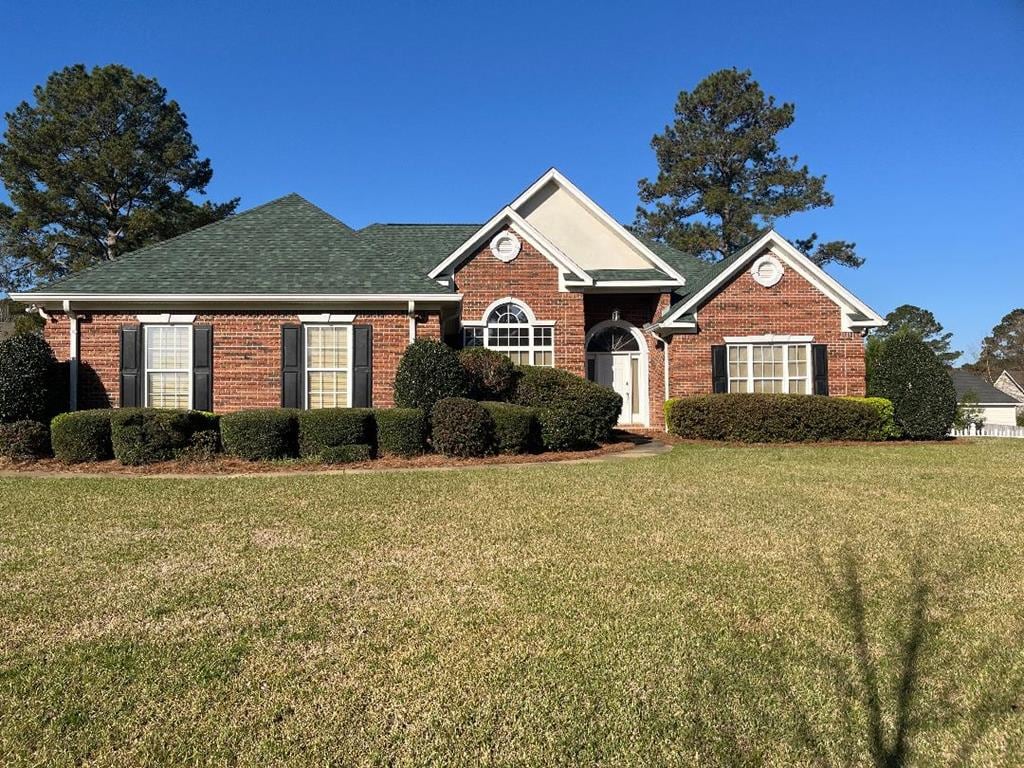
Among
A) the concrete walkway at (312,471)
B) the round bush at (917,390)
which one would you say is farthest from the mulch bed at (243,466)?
the round bush at (917,390)

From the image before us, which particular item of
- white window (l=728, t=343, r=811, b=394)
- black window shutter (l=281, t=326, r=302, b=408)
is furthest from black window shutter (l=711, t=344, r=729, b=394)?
black window shutter (l=281, t=326, r=302, b=408)

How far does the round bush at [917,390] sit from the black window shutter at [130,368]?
1802 centimetres

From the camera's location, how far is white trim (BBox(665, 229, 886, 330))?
15.9m

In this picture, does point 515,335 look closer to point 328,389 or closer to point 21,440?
point 328,389

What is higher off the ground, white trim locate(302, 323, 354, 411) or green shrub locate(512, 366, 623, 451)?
white trim locate(302, 323, 354, 411)

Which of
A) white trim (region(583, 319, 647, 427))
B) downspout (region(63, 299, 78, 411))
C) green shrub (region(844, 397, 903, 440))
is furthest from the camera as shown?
white trim (region(583, 319, 647, 427))

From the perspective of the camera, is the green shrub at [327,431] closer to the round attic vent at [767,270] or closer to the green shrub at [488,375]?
the green shrub at [488,375]

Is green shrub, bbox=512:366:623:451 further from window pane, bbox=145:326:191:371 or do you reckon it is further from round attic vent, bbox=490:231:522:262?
window pane, bbox=145:326:191:371

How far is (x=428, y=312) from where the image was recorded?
14.5 metres

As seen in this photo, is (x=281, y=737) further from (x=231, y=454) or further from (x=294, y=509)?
(x=231, y=454)

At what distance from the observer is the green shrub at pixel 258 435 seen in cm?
1130

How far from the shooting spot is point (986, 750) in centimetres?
256

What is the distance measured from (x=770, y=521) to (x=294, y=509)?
211 inches

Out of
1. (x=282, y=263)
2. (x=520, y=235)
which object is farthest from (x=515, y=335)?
(x=282, y=263)
